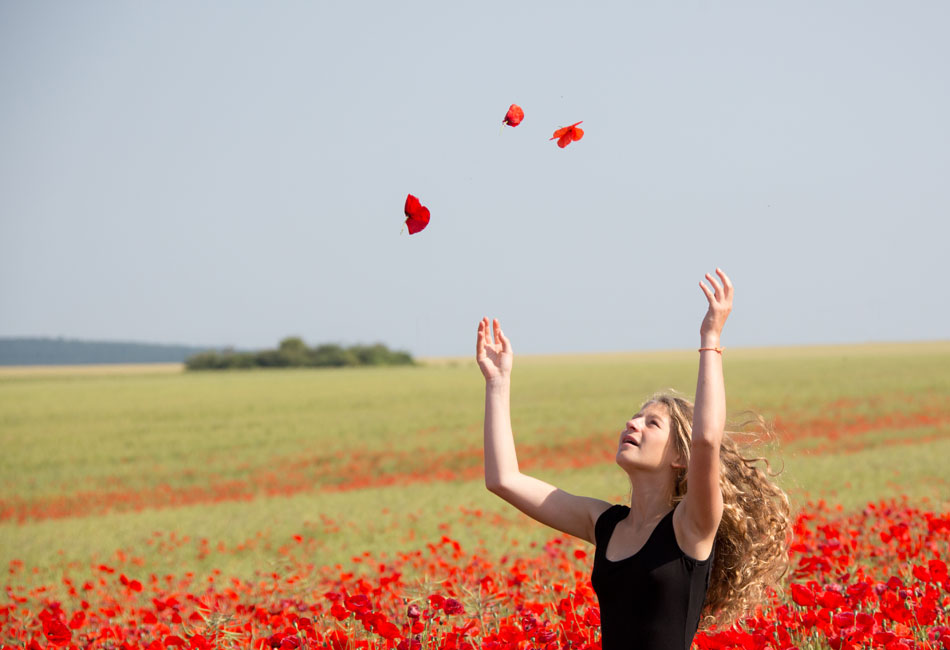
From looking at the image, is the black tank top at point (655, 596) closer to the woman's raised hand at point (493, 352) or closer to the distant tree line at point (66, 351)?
the woman's raised hand at point (493, 352)

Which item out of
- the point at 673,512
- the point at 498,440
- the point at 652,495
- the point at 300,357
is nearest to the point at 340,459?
the point at 498,440

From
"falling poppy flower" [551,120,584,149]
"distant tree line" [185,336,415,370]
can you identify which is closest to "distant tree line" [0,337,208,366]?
"distant tree line" [185,336,415,370]

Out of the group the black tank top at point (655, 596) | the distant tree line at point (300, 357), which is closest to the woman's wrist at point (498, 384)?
the black tank top at point (655, 596)

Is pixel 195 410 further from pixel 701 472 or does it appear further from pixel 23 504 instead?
pixel 701 472

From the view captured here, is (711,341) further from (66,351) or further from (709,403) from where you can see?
(66,351)

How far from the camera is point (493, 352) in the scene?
3.28m

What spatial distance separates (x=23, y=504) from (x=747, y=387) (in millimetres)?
26484

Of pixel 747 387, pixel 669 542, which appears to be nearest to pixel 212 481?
pixel 669 542

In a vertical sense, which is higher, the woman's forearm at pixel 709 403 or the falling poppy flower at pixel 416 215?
the falling poppy flower at pixel 416 215

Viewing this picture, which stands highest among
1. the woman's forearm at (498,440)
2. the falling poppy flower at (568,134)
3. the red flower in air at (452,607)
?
the falling poppy flower at (568,134)

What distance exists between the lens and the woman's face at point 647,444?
114 inches

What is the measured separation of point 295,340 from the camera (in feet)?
269

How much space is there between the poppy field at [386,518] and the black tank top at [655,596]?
255mm

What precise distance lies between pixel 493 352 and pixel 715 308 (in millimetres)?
922
